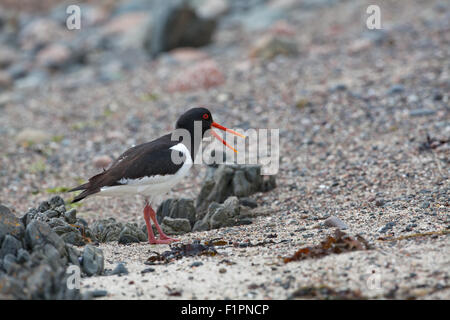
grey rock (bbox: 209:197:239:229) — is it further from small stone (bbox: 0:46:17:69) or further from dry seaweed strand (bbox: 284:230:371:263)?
small stone (bbox: 0:46:17:69)

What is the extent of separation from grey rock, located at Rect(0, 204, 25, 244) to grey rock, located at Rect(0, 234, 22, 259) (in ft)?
0.30

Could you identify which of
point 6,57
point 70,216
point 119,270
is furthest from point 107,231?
point 6,57

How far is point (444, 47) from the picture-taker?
484 inches

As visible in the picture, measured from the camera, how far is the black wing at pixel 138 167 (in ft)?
20.8

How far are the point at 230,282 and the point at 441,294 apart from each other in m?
1.62

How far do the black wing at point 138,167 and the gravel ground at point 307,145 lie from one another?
718 millimetres

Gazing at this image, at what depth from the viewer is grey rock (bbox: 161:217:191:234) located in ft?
22.8

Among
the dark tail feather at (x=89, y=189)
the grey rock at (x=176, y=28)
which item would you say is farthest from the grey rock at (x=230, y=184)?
the grey rock at (x=176, y=28)

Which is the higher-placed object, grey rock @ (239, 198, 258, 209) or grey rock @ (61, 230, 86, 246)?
grey rock @ (239, 198, 258, 209)

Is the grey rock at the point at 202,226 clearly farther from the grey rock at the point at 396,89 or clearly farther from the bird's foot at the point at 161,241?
the grey rock at the point at 396,89

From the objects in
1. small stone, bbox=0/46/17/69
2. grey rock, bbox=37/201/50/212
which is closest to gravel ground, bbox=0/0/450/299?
grey rock, bbox=37/201/50/212

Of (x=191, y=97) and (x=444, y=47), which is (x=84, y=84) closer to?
(x=191, y=97)

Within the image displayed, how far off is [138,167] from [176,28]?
34.3ft

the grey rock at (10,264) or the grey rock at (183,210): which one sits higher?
the grey rock at (183,210)
